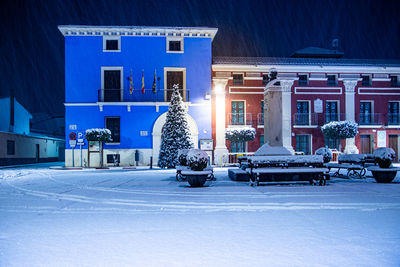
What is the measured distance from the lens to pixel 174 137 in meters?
21.0

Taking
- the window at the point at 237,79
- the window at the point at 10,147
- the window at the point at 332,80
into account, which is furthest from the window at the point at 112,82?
the window at the point at 332,80

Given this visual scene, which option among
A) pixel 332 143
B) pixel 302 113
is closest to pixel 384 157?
pixel 302 113

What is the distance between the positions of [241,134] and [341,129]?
775cm

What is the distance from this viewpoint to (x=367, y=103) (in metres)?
28.9

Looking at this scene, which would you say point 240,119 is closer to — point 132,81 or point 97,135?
point 132,81

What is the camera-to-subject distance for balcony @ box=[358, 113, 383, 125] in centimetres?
2837

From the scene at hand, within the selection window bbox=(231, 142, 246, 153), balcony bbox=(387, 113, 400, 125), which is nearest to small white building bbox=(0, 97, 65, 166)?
window bbox=(231, 142, 246, 153)

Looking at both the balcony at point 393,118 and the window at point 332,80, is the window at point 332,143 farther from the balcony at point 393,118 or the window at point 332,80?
the balcony at point 393,118

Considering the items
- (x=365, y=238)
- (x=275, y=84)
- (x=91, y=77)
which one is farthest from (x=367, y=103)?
(x=365, y=238)

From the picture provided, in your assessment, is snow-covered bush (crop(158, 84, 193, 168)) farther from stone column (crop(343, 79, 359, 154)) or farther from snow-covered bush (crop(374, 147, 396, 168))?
stone column (crop(343, 79, 359, 154))

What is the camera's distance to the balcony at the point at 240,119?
1061 inches

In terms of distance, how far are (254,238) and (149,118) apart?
21.5m

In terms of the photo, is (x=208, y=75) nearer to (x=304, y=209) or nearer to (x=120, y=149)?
(x=120, y=149)

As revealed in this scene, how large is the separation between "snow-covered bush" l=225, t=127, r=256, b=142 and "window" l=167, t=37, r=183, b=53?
715cm
